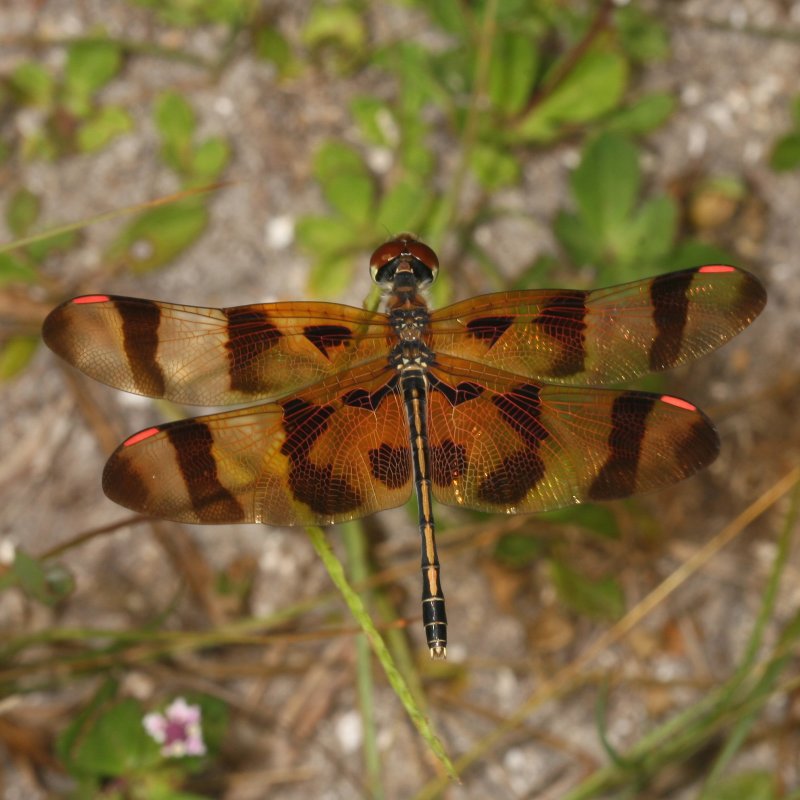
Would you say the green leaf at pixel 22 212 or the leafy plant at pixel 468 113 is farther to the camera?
the green leaf at pixel 22 212

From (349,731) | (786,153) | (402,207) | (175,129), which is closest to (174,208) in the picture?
(175,129)

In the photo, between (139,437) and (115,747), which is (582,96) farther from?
(115,747)

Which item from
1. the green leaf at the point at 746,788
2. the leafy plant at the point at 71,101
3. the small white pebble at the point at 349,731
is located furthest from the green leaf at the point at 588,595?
the leafy plant at the point at 71,101

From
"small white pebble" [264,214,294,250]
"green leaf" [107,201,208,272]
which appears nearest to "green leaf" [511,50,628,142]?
"small white pebble" [264,214,294,250]

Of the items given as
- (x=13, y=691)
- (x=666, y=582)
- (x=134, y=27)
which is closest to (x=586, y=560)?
(x=666, y=582)

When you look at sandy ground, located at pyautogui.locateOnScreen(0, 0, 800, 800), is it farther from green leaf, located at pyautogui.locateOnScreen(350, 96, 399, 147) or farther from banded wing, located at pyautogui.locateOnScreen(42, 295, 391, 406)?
banded wing, located at pyautogui.locateOnScreen(42, 295, 391, 406)

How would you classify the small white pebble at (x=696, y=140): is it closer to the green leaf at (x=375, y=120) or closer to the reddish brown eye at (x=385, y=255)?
the green leaf at (x=375, y=120)
